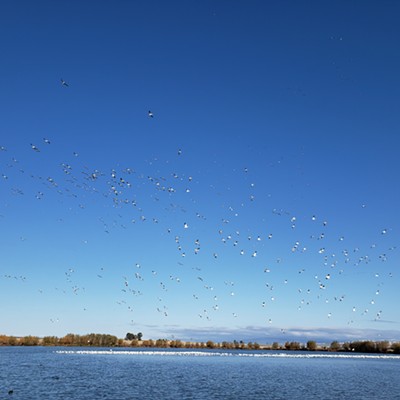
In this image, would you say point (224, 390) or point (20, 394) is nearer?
point (20, 394)

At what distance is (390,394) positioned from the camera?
65875 mm

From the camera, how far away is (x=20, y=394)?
181 ft

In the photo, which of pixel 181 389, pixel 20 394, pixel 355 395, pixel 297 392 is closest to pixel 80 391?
pixel 20 394

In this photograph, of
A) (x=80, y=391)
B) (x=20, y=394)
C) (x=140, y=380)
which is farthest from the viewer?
(x=140, y=380)

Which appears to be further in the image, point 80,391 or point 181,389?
point 181,389

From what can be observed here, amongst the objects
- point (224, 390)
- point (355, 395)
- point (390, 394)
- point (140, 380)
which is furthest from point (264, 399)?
point (140, 380)

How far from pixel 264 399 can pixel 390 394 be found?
68.0 ft

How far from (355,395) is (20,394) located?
1638 inches

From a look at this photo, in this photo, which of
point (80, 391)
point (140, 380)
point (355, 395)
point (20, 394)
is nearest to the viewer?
point (20, 394)

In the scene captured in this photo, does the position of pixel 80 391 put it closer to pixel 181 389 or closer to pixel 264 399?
pixel 181 389

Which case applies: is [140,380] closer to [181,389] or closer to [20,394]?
[181,389]

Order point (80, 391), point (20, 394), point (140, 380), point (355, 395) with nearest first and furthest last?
point (20, 394) → point (80, 391) → point (355, 395) → point (140, 380)

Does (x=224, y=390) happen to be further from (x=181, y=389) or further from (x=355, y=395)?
(x=355, y=395)

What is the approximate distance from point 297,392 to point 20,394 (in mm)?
35298
